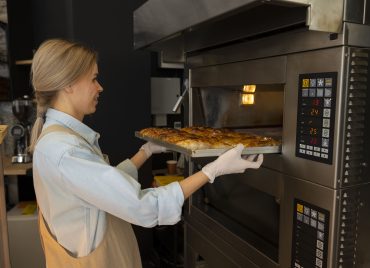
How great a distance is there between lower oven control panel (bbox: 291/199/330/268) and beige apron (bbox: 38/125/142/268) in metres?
0.58

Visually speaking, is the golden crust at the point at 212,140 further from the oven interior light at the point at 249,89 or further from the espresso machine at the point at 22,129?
the espresso machine at the point at 22,129

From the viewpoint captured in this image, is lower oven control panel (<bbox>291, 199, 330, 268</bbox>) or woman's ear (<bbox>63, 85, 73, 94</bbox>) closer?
lower oven control panel (<bbox>291, 199, 330, 268</bbox>)

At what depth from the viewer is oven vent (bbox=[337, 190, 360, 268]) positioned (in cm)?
83

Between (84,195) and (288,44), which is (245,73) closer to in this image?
(288,44)

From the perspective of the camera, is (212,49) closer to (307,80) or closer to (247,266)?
(307,80)

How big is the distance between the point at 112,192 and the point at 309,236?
555 millimetres

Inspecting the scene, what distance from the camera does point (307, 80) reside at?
33.9 inches

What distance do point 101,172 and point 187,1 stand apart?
521 mm

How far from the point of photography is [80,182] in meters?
0.92

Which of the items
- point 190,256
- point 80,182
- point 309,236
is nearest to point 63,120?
point 80,182

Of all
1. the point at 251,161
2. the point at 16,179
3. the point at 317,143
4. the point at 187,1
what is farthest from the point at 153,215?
the point at 16,179

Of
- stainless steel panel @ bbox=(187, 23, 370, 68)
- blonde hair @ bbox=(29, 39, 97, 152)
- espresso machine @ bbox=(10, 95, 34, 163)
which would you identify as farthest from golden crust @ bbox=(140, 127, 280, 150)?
espresso machine @ bbox=(10, 95, 34, 163)

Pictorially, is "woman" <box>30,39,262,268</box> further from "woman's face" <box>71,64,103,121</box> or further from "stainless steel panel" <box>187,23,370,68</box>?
"stainless steel panel" <box>187,23,370,68</box>

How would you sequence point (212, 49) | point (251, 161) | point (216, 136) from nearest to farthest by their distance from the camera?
point (251, 161), point (216, 136), point (212, 49)
